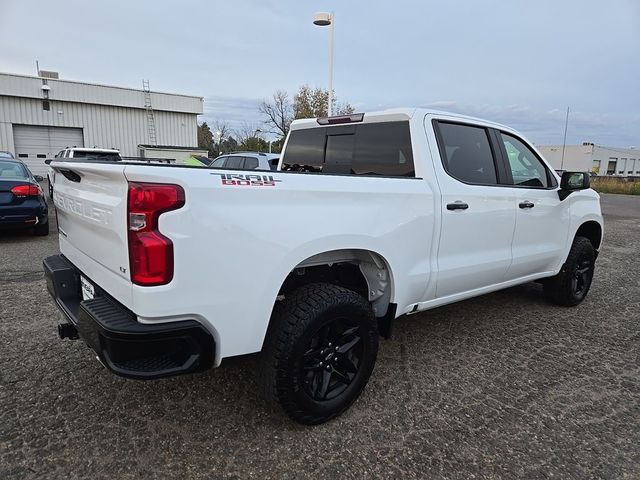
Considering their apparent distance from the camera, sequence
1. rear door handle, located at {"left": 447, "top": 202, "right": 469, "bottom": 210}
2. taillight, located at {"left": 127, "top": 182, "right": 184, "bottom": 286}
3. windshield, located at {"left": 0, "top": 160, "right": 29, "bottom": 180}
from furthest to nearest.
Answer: windshield, located at {"left": 0, "top": 160, "right": 29, "bottom": 180} < rear door handle, located at {"left": 447, "top": 202, "right": 469, "bottom": 210} < taillight, located at {"left": 127, "top": 182, "right": 184, "bottom": 286}

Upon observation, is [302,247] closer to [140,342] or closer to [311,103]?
[140,342]

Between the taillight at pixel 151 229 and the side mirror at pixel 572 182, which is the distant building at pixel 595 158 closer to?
the side mirror at pixel 572 182

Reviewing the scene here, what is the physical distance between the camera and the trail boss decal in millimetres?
2066

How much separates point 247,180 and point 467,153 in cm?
207

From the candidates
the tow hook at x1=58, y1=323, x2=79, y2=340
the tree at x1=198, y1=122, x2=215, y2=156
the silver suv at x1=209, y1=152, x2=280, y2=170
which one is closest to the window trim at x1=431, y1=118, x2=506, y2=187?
the tow hook at x1=58, y1=323, x2=79, y2=340

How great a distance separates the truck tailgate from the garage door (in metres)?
29.6

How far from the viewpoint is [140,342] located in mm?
1935

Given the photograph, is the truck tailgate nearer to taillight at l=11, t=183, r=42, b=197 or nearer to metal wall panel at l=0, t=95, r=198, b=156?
taillight at l=11, t=183, r=42, b=197

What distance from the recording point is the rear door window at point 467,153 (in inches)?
130

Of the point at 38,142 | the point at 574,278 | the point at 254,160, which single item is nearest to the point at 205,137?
the point at 38,142

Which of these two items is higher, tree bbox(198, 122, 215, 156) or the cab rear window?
tree bbox(198, 122, 215, 156)

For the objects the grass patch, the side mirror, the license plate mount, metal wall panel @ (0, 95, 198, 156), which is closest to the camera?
the license plate mount

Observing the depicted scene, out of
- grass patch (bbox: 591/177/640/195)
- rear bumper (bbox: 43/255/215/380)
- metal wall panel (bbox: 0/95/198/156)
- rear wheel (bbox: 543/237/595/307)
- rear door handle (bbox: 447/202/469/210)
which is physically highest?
metal wall panel (bbox: 0/95/198/156)

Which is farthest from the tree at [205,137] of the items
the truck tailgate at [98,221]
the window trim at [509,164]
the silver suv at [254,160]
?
the truck tailgate at [98,221]
